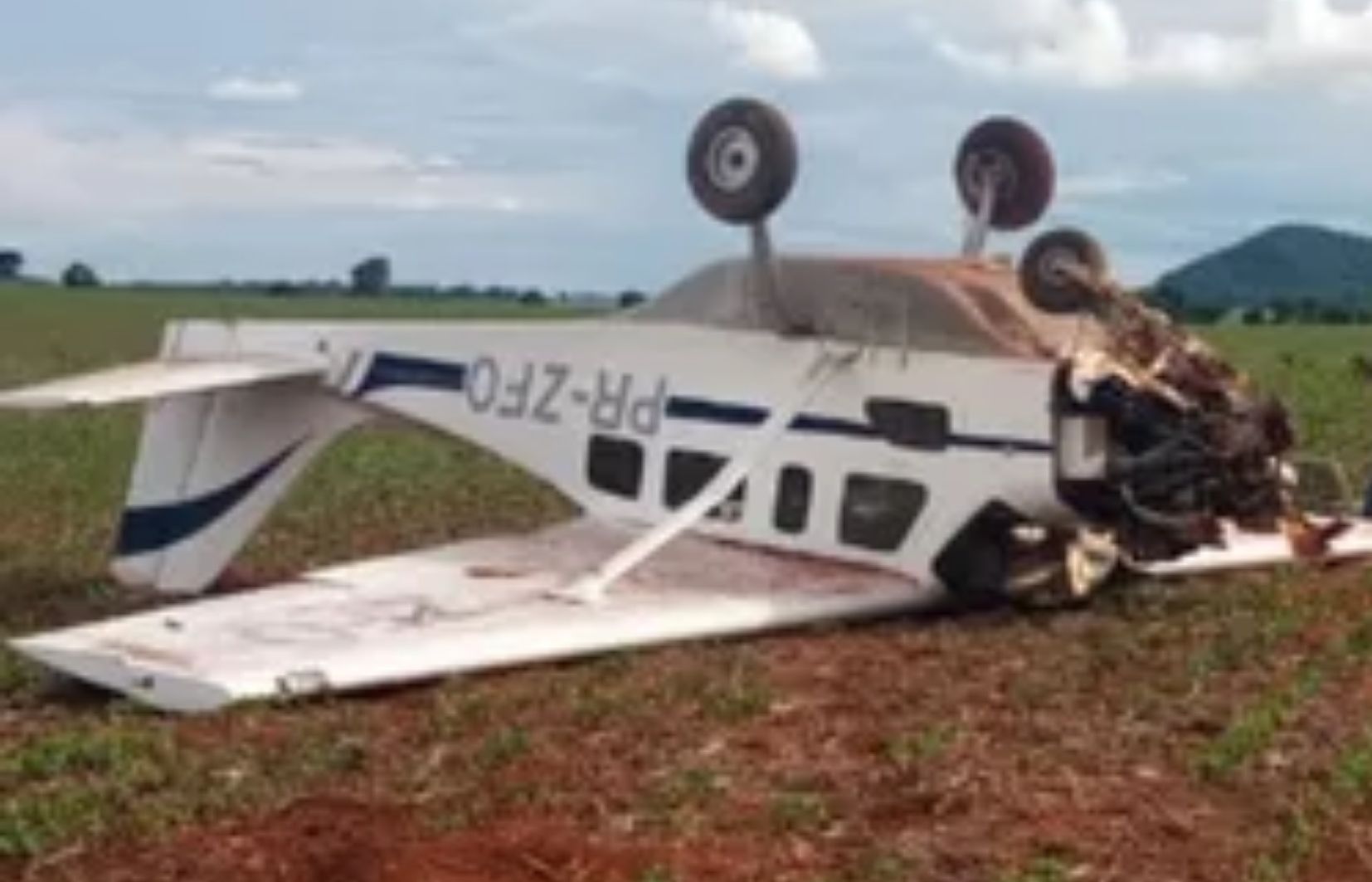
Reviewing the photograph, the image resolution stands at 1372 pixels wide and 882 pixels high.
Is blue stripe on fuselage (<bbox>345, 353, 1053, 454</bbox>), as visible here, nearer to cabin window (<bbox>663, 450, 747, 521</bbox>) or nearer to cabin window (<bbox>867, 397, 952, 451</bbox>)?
cabin window (<bbox>867, 397, 952, 451</bbox>)

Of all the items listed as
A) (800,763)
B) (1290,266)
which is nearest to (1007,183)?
(800,763)

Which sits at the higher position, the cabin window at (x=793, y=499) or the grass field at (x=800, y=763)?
the cabin window at (x=793, y=499)

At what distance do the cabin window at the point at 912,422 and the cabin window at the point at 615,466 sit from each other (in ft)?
4.87

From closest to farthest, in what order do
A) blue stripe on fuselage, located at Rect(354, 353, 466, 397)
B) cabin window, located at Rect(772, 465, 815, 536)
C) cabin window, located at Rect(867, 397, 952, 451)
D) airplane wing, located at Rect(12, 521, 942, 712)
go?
airplane wing, located at Rect(12, 521, 942, 712), cabin window, located at Rect(867, 397, 952, 451), cabin window, located at Rect(772, 465, 815, 536), blue stripe on fuselage, located at Rect(354, 353, 466, 397)

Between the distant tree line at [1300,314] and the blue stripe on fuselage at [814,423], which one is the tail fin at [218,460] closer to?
the blue stripe on fuselage at [814,423]

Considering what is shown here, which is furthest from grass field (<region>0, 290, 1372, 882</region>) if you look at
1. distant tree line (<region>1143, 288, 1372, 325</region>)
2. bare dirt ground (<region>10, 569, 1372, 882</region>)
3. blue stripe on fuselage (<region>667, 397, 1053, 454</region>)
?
distant tree line (<region>1143, 288, 1372, 325</region>)

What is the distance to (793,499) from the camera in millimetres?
13414

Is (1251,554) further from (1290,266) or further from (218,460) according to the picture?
(1290,266)

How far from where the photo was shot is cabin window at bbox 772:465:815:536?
1336 centimetres

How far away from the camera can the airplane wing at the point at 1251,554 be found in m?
14.1

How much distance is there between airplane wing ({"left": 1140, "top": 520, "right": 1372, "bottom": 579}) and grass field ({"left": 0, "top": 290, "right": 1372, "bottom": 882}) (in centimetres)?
24

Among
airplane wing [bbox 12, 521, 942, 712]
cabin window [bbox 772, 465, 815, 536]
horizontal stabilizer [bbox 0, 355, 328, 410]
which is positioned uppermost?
cabin window [bbox 772, 465, 815, 536]

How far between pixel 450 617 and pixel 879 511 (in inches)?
93.8

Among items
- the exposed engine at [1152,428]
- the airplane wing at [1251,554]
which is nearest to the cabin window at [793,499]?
the exposed engine at [1152,428]
